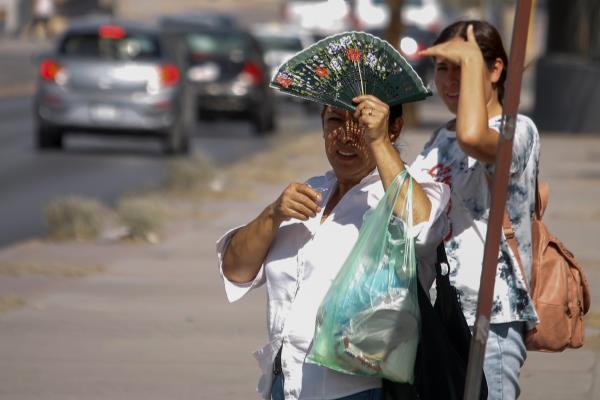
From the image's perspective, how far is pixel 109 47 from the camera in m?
19.2

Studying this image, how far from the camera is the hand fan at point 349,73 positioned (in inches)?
140

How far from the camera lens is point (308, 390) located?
3.61 m

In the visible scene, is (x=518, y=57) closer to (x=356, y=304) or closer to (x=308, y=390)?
(x=356, y=304)

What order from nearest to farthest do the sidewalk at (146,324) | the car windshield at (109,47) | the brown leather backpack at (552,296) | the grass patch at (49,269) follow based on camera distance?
the brown leather backpack at (552,296) → the sidewalk at (146,324) → the grass patch at (49,269) → the car windshield at (109,47)

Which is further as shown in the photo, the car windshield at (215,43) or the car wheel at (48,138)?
the car windshield at (215,43)

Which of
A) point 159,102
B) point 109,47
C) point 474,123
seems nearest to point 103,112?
point 159,102

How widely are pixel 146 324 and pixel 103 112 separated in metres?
11.1

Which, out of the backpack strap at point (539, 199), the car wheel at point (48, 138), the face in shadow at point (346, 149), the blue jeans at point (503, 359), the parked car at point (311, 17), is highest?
the face in shadow at point (346, 149)

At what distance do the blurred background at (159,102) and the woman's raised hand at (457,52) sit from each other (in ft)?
27.5

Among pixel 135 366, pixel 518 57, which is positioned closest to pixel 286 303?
pixel 518 57

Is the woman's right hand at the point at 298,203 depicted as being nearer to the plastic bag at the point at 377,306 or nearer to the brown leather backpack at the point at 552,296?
the plastic bag at the point at 377,306

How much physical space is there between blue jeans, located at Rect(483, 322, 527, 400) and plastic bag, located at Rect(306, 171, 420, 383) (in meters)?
0.69

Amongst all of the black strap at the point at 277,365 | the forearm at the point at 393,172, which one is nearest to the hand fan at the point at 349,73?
the forearm at the point at 393,172

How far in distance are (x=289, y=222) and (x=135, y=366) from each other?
11.6ft
